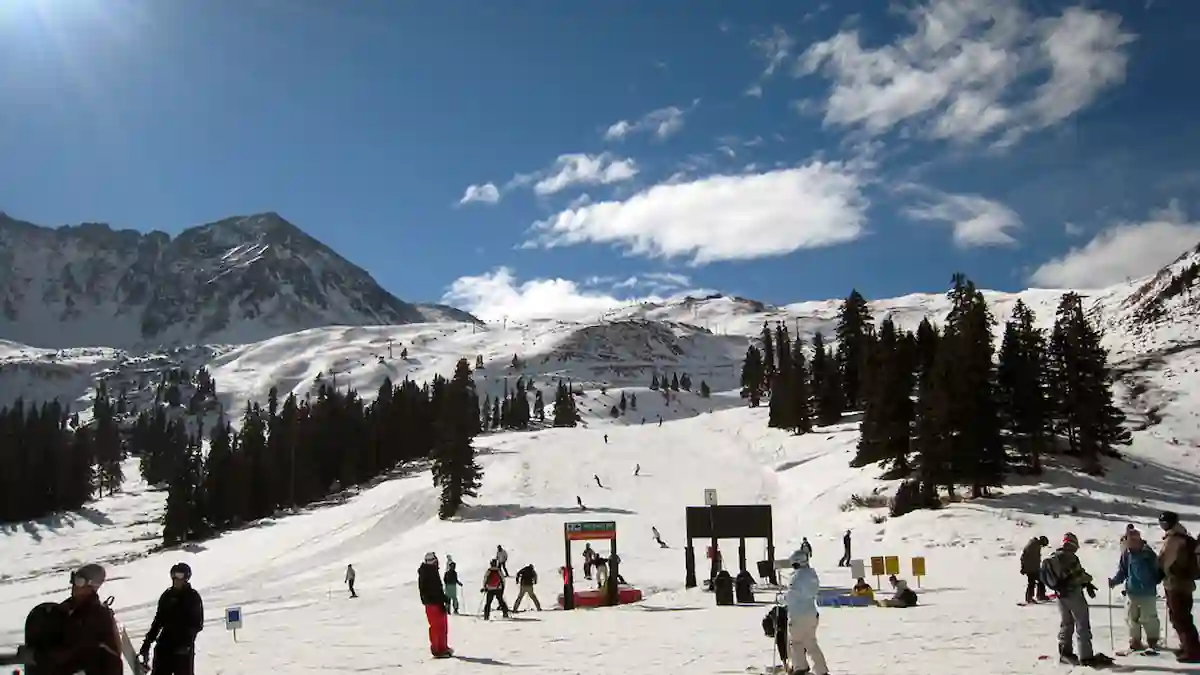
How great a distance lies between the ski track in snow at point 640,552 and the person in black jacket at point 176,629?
5945 mm

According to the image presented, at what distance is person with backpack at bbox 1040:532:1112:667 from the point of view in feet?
36.9

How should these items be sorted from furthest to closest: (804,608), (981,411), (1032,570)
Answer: (981,411) < (1032,570) < (804,608)

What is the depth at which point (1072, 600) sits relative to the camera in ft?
37.1

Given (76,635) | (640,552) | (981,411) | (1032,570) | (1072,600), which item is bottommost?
(640,552)

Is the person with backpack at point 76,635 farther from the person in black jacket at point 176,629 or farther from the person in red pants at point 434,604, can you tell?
the person in red pants at point 434,604

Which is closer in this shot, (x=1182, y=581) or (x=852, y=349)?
(x=1182, y=581)

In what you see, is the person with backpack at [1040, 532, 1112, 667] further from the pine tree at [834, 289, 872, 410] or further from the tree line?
the pine tree at [834, 289, 872, 410]

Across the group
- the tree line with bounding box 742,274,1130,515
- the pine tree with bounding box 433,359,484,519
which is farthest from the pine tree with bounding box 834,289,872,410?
the pine tree with bounding box 433,359,484,519

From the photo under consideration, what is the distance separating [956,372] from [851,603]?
1015 inches

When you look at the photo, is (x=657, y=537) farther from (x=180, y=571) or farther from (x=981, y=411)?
(x=180, y=571)

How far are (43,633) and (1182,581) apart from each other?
1220 cm

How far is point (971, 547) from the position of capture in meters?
34.9

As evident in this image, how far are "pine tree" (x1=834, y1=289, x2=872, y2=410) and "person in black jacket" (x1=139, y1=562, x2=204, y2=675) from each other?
7376cm

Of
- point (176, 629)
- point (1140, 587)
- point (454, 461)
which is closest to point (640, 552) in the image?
point (454, 461)
